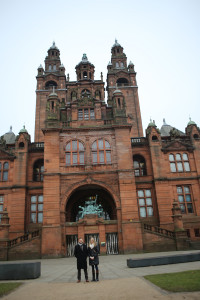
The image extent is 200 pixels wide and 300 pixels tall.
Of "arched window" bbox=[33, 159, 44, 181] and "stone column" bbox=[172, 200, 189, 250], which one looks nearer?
"stone column" bbox=[172, 200, 189, 250]

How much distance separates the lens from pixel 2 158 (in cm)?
3109

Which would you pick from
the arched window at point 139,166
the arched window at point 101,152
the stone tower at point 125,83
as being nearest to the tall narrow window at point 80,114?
the arched window at point 101,152

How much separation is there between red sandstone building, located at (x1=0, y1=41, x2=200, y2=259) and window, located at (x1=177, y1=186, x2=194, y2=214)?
0.40ft

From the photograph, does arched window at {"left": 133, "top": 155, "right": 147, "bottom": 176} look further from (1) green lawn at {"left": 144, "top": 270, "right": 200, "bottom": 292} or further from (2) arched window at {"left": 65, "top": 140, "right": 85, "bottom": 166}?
(1) green lawn at {"left": 144, "top": 270, "right": 200, "bottom": 292}

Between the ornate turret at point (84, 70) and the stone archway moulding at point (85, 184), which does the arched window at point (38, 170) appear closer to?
the stone archway moulding at point (85, 184)

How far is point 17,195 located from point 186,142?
2279cm

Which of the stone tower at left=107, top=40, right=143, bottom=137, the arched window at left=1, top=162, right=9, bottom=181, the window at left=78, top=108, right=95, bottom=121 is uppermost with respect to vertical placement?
the stone tower at left=107, top=40, right=143, bottom=137

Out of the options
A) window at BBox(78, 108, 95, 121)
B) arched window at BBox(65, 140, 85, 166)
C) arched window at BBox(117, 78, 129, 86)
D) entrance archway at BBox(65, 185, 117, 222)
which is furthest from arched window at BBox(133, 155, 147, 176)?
arched window at BBox(117, 78, 129, 86)

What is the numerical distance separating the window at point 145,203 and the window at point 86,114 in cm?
1095

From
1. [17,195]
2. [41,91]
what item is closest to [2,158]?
[17,195]

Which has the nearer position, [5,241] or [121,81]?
[5,241]

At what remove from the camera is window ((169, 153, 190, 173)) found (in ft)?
103

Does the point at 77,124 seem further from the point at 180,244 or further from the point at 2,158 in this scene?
the point at 180,244

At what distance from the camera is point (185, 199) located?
30.1 metres
